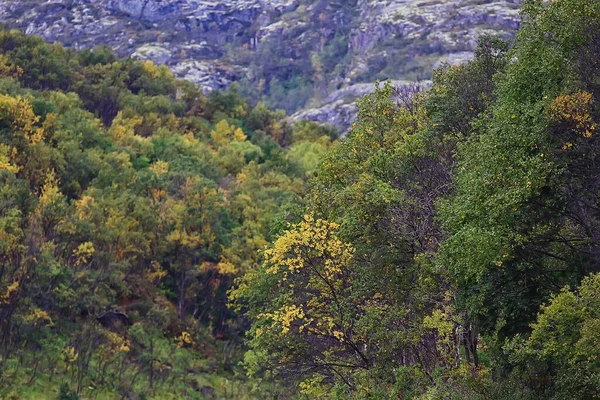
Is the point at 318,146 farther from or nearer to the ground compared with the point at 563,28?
nearer to the ground

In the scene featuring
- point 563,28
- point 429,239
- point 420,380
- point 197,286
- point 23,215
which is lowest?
point 197,286

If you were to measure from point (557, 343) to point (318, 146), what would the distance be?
7247cm

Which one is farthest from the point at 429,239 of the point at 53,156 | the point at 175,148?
the point at 175,148

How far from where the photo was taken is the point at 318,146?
285 feet

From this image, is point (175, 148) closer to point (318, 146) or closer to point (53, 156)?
point (53, 156)

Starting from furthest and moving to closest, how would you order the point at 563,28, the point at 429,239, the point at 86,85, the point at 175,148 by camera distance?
the point at 86,85, the point at 175,148, the point at 429,239, the point at 563,28

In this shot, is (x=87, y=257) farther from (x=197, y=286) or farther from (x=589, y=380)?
(x=589, y=380)

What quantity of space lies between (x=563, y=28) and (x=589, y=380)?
8.35 metres

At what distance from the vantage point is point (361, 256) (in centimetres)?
2323

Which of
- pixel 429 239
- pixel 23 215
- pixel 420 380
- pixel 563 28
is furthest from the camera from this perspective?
pixel 23 215

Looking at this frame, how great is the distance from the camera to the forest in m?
17.5

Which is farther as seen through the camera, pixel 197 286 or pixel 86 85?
pixel 86 85

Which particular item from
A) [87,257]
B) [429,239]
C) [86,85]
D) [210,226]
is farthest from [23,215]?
[86,85]

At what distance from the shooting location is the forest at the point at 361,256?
688 inches
